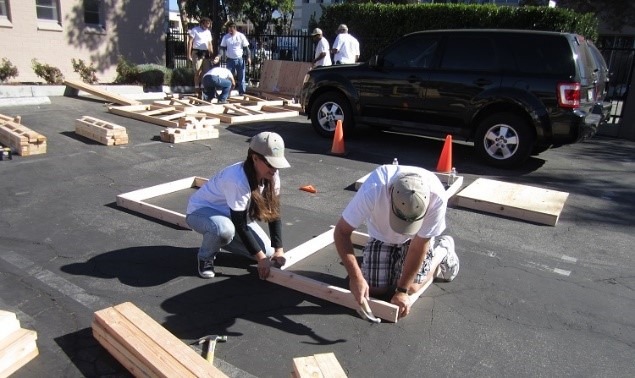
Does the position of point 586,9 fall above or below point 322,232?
above

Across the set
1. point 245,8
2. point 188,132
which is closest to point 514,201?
point 188,132

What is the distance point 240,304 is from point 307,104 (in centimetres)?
690

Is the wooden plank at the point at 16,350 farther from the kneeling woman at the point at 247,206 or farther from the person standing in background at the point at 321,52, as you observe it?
the person standing in background at the point at 321,52

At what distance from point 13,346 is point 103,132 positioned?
20.3 feet

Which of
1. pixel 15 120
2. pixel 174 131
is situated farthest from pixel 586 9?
pixel 15 120

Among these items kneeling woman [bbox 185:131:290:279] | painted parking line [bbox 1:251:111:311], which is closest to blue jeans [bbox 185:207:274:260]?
kneeling woman [bbox 185:131:290:279]

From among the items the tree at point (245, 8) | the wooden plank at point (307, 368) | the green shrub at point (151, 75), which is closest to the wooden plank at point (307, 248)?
the wooden plank at point (307, 368)

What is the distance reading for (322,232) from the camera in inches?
208

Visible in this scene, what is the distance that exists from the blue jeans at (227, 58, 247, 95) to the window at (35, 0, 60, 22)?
17.8ft

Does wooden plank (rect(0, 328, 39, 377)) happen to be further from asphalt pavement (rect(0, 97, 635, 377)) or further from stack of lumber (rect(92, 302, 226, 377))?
stack of lumber (rect(92, 302, 226, 377))

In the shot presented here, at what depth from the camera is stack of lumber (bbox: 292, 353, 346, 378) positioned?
8.59 ft

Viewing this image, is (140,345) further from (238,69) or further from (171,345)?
(238,69)

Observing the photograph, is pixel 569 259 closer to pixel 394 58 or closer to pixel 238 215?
pixel 238 215

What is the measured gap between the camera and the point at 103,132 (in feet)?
27.9
